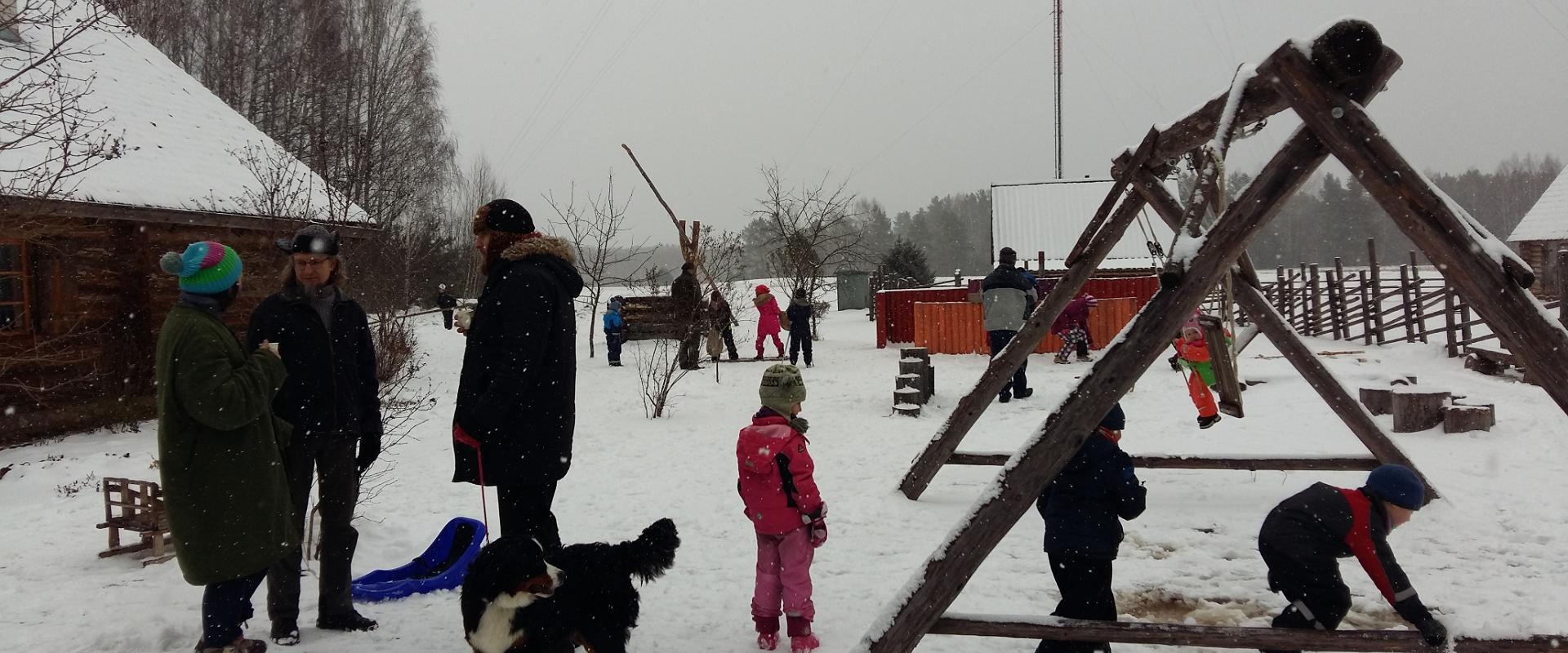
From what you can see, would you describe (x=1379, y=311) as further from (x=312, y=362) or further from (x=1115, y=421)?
(x=312, y=362)

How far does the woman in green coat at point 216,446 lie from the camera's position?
2.85 m

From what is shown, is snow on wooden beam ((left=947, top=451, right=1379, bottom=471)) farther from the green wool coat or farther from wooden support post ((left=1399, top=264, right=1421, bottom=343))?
wooden support post ((left=1399, top=264, right=1421, bottom=343))

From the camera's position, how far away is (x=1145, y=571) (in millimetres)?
4402

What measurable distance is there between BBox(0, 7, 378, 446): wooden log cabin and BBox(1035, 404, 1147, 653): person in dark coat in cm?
738

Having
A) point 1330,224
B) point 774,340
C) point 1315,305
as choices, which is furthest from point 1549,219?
point 1330,224

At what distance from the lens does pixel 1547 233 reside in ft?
77.4

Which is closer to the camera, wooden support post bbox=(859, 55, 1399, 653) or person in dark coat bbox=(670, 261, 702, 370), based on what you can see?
wooden support post bbox=(859, 55, 1399, 653)

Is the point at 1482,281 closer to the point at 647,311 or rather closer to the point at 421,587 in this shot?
the point at 421,587

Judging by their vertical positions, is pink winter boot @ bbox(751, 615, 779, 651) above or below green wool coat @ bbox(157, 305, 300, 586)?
below

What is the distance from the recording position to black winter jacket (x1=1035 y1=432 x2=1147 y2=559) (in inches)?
127

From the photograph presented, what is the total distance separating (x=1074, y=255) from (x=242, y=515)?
4375 mm

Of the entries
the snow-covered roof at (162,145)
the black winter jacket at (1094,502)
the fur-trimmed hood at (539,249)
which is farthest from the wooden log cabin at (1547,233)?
the snow-covered roof at (162,145)

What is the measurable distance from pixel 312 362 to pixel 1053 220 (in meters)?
22.3

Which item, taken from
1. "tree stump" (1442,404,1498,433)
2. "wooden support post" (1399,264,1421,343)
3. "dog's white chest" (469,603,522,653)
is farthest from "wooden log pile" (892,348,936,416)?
"wooden support post" (1399,264,1421,343)
